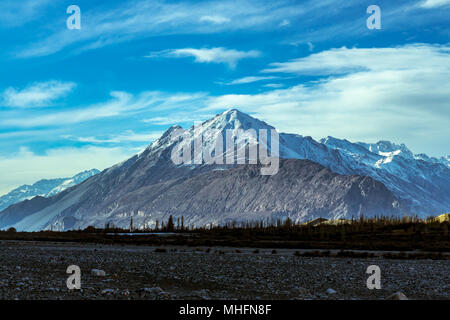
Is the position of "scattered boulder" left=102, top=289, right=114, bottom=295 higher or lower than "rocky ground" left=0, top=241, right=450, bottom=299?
higher

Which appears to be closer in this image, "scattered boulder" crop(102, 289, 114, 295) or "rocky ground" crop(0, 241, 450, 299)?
"scattered boulder" crop(102, 289, 114, 295)

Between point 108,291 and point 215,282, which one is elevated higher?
point 108,291

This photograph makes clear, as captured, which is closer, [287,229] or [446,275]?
[446,275]

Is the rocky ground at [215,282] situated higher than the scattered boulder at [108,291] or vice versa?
the scattered boulder at [108,291]

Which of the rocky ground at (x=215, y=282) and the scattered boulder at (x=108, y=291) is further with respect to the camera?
the rocky ground at (x=215, y=282)

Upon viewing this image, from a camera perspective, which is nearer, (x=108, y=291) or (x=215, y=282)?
(x=108, y=291)
